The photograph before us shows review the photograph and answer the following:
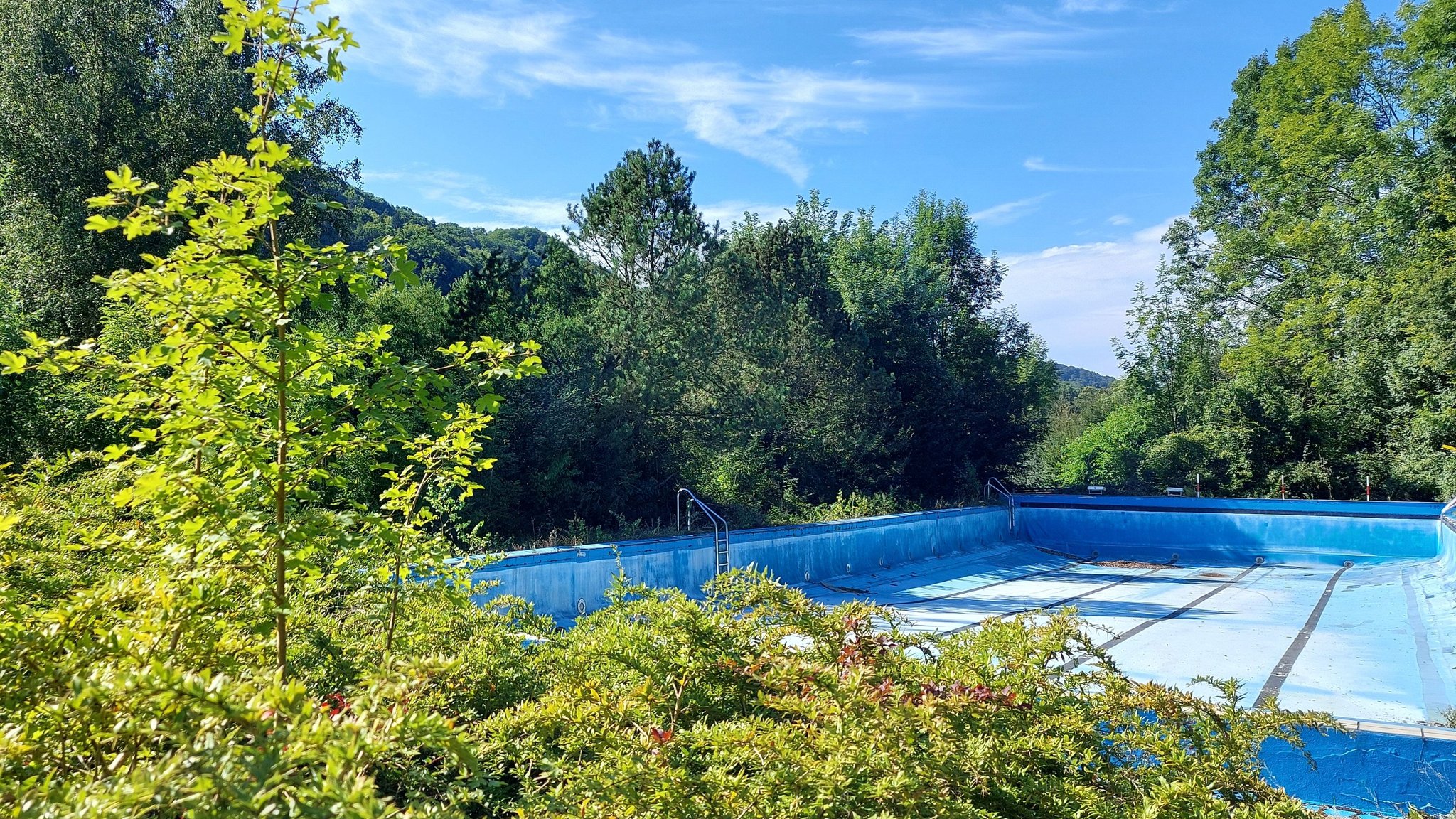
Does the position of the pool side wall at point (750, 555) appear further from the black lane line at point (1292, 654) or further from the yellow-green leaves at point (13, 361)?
the black lane line at point (1292, 654)

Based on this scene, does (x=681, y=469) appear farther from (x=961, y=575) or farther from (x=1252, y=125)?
(x=1252, y=125)

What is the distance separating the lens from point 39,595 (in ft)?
8.50

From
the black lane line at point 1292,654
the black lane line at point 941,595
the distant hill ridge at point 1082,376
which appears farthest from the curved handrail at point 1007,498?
the distant hill ridge at point 1082,376

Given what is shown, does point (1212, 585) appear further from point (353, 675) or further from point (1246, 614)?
point (353, 675)

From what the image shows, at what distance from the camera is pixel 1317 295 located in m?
24.1

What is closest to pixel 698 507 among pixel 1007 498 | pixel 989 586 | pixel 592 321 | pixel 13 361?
pixel 592 321

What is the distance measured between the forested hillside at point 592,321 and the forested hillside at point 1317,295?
5.09 m

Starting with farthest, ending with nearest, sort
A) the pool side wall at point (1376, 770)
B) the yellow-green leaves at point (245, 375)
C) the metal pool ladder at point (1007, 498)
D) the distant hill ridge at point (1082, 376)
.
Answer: the distant hill ridge at point (1082, 376), the metal pool ladder at point (1007, 498), the pool side wall at point (1376, 770), the yellow-green leaves at point (245, 375)

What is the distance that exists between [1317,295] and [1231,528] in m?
9.17

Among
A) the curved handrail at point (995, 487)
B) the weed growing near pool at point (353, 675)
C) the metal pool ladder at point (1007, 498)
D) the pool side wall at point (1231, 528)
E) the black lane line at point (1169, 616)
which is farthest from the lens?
the curved handrail at point (995, 487)

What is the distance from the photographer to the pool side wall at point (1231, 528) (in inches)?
706

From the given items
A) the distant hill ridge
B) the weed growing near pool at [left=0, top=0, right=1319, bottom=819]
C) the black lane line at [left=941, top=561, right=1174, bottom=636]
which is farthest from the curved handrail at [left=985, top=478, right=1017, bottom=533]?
the distant hill ridge

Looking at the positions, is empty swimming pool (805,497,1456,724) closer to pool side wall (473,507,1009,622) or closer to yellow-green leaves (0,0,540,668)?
pool side wall (473,507,1009,622)

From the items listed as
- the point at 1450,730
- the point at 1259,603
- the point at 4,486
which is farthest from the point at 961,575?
the point at 4,486
